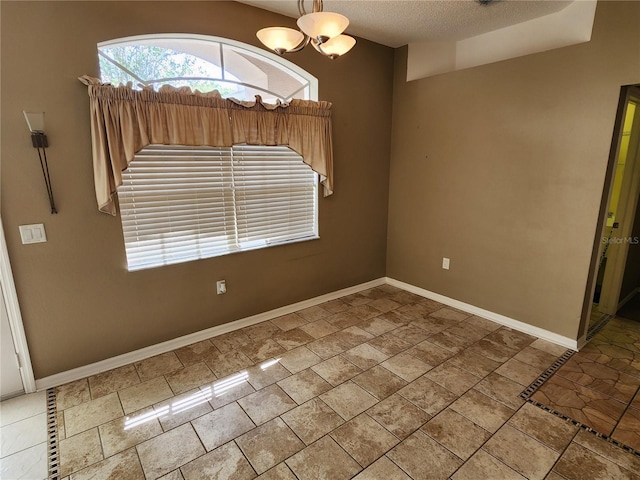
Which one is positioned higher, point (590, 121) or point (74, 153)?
point (590, 121)

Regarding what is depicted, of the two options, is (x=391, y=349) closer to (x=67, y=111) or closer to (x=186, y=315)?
(x=186, y=315)

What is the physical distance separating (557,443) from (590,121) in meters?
2.33

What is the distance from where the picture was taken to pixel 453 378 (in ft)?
8.44

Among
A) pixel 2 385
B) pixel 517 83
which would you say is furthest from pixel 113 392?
pixel 517 83

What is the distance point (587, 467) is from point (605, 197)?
6.48ft

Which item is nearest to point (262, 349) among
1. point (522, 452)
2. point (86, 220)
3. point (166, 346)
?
point (166, 346)

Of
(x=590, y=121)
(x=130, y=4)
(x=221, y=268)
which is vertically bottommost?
(x=221, y=268)

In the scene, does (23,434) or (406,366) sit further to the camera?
(406,366)

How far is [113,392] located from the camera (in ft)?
7.96

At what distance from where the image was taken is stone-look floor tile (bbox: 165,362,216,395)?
8.16 ft

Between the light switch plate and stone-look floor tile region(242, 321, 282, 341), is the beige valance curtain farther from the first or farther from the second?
stone-look floor tile region(242, 321, 282, 341)

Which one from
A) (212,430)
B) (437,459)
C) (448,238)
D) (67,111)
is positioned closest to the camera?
(437,459)

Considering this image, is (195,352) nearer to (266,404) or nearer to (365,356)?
(266,404)

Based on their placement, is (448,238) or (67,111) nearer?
(67,111)
